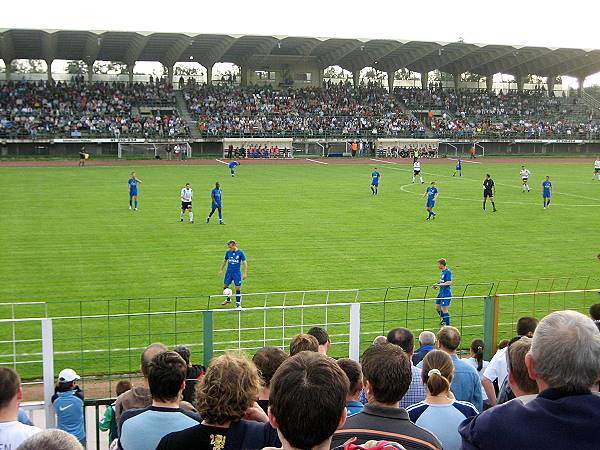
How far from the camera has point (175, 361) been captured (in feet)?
14.9

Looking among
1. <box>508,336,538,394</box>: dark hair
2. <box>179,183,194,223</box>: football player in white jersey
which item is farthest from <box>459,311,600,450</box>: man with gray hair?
<box>179,183,194,223</box>: football player in white jersey

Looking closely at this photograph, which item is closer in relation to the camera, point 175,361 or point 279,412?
point 279,412

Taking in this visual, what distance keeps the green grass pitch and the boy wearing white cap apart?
3.76 m

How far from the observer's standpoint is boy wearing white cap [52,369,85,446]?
7676mm

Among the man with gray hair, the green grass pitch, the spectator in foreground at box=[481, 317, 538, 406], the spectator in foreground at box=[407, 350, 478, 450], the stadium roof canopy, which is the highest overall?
the stadium roof canopy

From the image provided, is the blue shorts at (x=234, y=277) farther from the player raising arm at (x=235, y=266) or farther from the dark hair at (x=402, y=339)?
the dark hair at (x=402, y=339)

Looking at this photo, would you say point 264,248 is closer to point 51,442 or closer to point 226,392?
point 226,392

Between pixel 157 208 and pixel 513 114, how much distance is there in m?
57.1

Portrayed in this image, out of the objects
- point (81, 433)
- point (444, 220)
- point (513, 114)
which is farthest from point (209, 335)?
point (513, 114)

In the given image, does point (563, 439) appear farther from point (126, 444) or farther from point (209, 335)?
point (209, 335)

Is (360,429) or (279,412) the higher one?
(279,412)

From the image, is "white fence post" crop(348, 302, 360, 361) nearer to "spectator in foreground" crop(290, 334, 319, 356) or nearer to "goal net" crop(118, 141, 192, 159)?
"spectator in foreground" crop(290, 334, 319, 356)

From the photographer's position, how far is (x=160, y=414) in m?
4.45

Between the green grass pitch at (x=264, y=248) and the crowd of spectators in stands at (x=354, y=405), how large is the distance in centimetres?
761
